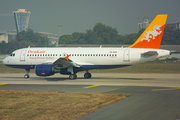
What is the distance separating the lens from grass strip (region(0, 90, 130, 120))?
1042cm

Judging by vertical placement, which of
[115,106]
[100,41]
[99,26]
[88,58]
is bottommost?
[115,106]

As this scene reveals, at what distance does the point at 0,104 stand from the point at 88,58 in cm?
1714

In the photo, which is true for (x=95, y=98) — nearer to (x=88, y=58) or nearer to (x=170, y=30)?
(x=88, y=58)

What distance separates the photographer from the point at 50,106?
40.9 ft

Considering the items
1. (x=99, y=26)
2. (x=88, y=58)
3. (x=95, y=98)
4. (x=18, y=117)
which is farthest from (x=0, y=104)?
(x=99, y=26)

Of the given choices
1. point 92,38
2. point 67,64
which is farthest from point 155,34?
point 92,38

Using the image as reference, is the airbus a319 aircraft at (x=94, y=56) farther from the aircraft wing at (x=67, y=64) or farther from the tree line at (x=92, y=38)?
the tree line at (x=92, y=38)

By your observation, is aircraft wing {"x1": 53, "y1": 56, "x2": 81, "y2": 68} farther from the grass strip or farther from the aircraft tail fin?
the grass strip

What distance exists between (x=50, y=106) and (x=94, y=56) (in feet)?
55.8

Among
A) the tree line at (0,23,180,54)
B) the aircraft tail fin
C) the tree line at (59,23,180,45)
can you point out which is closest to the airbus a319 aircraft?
the aircraft tail fin

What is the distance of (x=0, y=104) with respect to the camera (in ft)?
42.4

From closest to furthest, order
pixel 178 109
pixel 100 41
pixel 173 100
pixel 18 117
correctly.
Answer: pixel 18 117
pixel 178 109
pixel 173 100
pixel 100 41

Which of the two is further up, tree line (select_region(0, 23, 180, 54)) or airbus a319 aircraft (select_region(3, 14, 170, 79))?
tree line (select_region(0, 23, 180, 54))

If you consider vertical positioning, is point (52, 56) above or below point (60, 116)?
above
